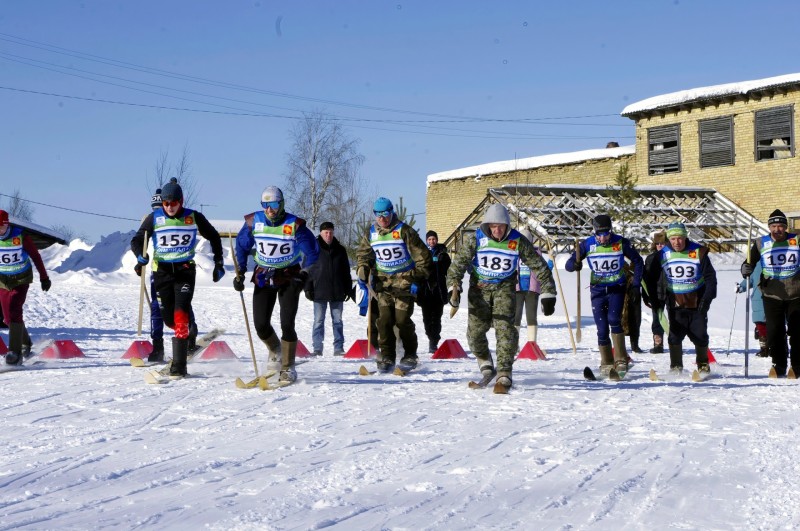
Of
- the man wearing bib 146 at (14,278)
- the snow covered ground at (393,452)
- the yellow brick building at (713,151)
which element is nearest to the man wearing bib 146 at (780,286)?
the snow covered ground at (393,452)

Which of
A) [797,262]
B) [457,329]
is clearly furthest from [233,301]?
[797,262]

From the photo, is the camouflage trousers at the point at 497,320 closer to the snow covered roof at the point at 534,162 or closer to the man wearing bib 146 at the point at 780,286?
the man wearing bib 146 at the point at 780,286

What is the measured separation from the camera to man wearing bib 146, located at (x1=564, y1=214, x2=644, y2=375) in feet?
→ 35.7

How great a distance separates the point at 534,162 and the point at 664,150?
589 cm

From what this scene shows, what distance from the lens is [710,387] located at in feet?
33.6

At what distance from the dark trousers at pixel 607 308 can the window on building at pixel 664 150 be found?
1224 inches

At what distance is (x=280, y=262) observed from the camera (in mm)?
9727

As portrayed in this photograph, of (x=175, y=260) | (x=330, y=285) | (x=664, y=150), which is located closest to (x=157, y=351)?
(x=175, y=260)

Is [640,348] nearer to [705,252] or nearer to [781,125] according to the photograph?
[705,252]

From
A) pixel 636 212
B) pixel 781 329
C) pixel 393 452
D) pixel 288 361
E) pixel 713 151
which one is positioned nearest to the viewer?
pixel 393 452

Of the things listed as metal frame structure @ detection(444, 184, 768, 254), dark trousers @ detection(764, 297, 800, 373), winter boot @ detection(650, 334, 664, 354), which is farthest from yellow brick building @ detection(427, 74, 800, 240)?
dark trousers @ detection(764, 297, 800, 373)

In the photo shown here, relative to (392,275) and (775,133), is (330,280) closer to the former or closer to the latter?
(392,275)

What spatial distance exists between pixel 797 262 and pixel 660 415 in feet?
13.7

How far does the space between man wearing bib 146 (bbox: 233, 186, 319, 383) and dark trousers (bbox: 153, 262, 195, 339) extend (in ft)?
1.80
